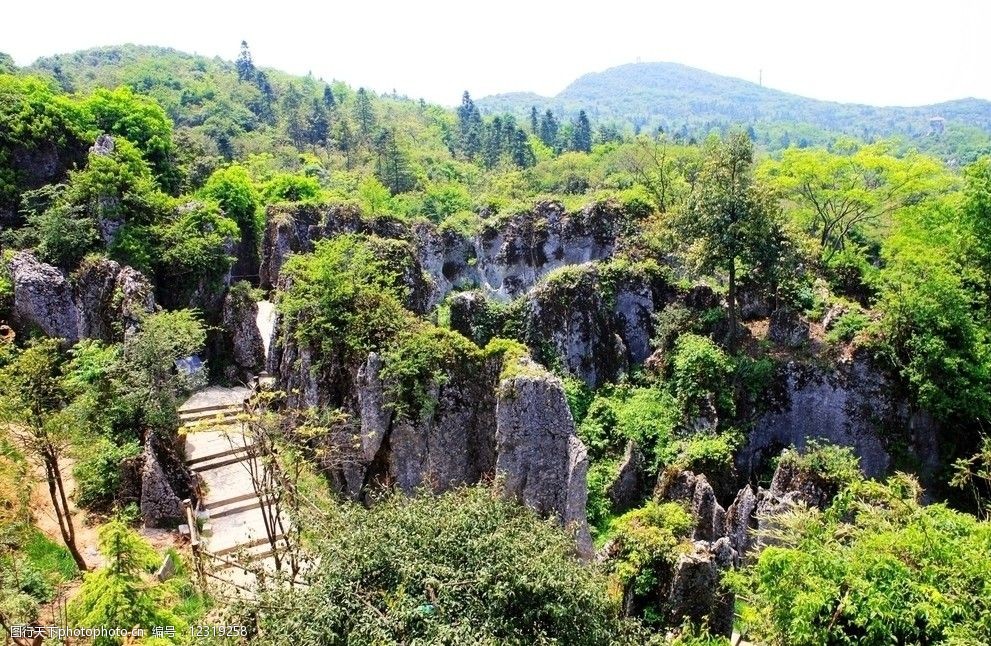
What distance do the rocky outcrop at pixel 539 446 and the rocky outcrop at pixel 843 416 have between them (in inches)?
383

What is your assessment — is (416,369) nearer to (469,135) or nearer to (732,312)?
(732,312)

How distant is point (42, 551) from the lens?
14.8m

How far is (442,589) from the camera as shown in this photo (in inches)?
320

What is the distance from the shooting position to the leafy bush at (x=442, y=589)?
25.8 feet

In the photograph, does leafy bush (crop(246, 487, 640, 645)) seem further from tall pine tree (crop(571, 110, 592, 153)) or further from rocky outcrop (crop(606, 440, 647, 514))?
tall pine tree (crop(571, 110, 592, 153))

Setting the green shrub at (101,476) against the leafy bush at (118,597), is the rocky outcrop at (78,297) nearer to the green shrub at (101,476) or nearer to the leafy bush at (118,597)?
the green shrub at (101,476)

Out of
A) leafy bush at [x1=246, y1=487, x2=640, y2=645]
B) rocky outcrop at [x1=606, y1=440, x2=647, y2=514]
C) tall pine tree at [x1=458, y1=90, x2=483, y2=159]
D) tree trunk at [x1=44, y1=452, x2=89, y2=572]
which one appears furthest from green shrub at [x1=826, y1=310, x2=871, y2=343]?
tall pine tree at [x1=458, y1=90, x2=483, y2=159]

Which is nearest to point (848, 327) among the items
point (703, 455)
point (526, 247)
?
point (703, 455)

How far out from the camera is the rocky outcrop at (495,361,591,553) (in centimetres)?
1375

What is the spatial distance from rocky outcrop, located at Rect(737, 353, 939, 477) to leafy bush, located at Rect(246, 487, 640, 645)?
13.9 metres

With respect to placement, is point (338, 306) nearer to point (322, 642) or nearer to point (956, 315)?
point (322, 642)

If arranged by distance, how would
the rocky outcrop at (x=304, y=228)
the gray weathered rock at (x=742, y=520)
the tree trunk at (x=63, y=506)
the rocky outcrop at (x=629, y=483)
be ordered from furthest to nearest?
1. the rocky outcrop at (x=304, y=228)
2. the rocky outcrop at (x=629, y=483)
3. the gray weathered rock at (x=742, y=520)
4. the tree trunk at (x=63, y=506)

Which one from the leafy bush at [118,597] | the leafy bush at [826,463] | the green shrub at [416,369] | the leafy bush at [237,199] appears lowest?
the leafy bush at [826,463]

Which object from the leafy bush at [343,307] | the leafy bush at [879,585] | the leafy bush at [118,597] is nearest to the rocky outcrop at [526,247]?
the leafy bush at [343,307]
